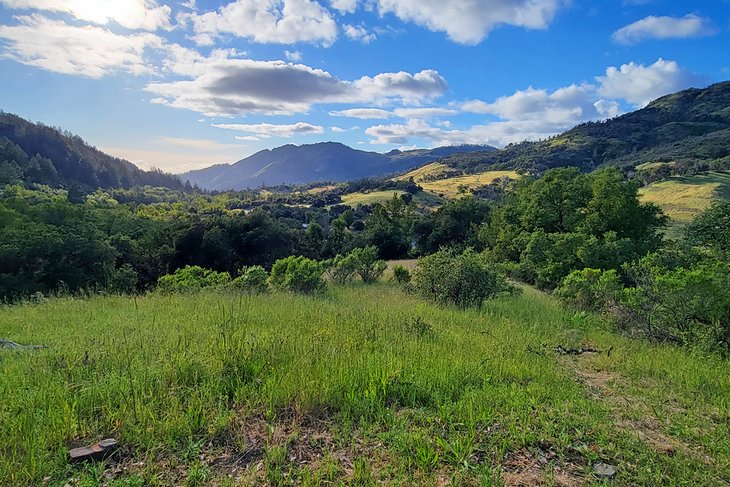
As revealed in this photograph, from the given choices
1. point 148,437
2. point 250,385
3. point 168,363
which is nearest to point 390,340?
point 250,385

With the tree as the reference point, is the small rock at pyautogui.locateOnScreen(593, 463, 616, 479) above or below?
above

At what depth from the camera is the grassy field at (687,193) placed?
55281 mm

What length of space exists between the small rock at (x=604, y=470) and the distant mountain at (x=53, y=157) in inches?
5726

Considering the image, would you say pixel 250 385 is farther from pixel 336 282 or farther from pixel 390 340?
pixel 336 282

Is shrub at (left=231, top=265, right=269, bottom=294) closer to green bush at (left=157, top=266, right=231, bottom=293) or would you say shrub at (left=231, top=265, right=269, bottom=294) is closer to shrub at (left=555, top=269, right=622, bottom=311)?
green bush at (left=157, top=266, right=231, bottom=293)

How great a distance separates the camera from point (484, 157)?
184 meters

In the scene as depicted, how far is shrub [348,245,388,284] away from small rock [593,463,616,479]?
604 inches

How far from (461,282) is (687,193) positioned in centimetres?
6967

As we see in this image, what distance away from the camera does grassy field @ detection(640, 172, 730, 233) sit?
5528 cm

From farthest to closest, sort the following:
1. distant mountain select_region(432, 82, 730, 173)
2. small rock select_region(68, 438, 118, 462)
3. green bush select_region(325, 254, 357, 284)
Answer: distant mountain select_region(432, 82, 730, 173), green bush select_region(325, 254, 357, 284), small rock select_region(68, 438, 118, 462)

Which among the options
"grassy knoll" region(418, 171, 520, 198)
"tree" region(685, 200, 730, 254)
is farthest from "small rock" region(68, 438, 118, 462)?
"grassy knoll" region(418, 171, 520, 198)

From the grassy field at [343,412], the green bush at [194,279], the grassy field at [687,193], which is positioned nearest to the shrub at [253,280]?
the green bush at [194,279]

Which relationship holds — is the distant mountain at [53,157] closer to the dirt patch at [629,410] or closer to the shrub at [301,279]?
the shrub at [301,279]

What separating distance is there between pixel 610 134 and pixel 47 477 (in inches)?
7704
